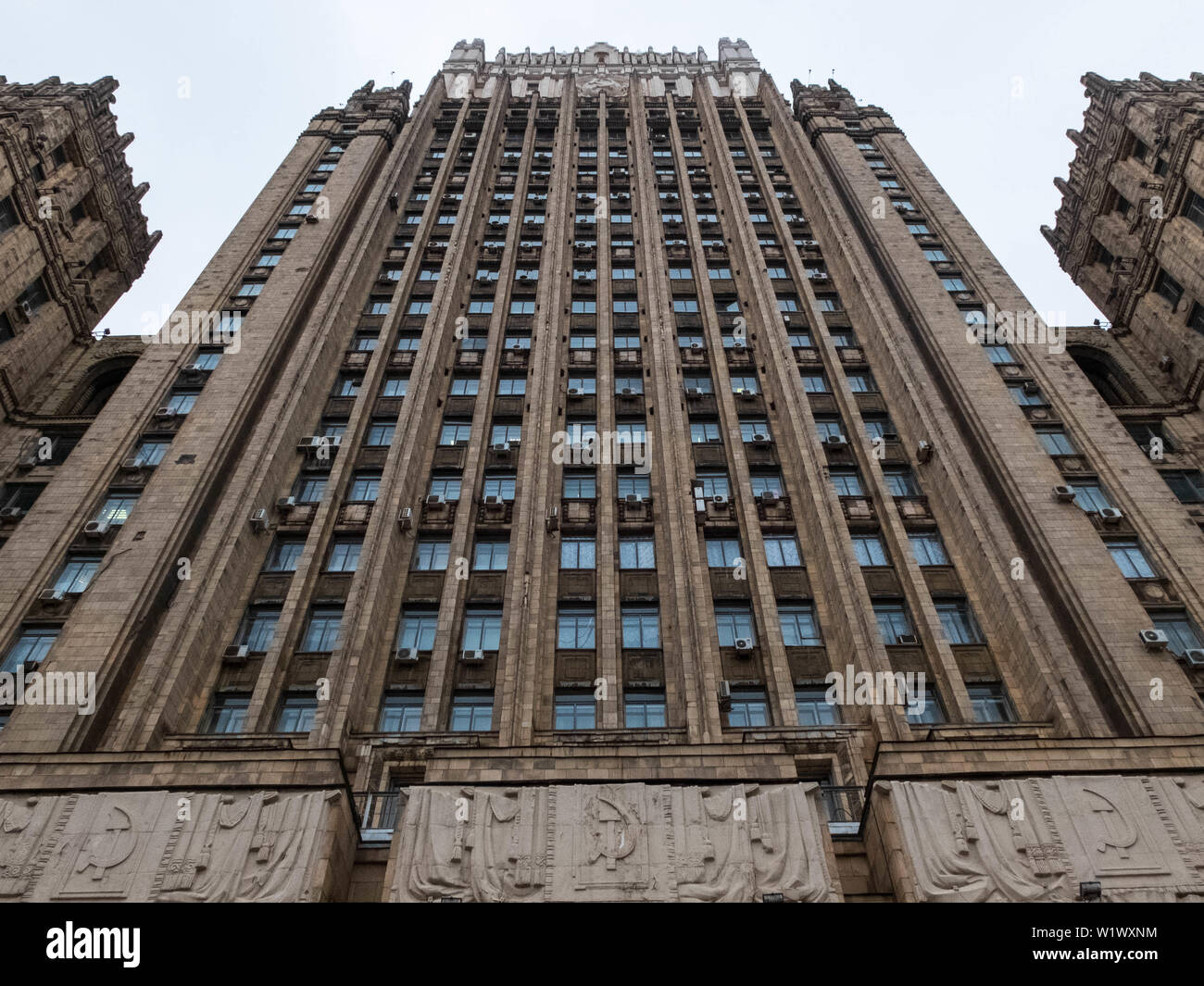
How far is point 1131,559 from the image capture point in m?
24.5

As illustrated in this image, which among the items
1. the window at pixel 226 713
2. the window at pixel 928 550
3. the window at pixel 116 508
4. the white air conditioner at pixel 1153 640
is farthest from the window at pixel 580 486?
the white air conditioner at pixel 1153 640

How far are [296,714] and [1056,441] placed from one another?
2364 cm

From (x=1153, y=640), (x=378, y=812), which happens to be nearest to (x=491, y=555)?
(x=378, y=812)

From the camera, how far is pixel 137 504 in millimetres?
24922

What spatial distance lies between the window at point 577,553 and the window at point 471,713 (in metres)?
4.92

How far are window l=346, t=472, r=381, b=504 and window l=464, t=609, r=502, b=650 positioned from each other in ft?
18.2

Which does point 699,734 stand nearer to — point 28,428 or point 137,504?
point 137,504

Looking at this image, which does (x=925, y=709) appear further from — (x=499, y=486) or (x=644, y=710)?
(x=499, y=486)

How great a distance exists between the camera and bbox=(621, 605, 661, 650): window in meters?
23.4

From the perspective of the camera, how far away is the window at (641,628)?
23.4 meters

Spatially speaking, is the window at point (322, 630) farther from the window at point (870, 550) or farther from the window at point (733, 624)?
the window at point (870, 550)
